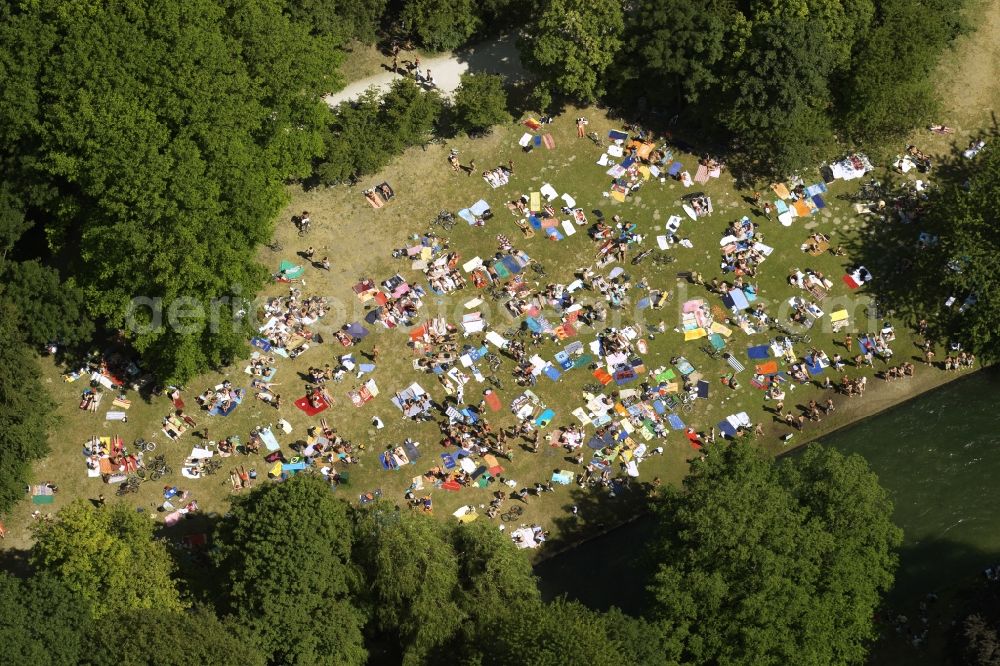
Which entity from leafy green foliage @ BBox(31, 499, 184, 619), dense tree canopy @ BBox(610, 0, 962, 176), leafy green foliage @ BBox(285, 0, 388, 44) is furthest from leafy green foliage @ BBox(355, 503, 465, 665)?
dense tree canopy @ BBox(610, 0, 962, 176)

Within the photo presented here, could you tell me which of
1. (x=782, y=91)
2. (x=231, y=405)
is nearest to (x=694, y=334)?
(x=782, y=91)

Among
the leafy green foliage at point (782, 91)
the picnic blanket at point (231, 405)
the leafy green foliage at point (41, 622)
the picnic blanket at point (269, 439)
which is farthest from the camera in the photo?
the leafy green foliage at point (782, 91)

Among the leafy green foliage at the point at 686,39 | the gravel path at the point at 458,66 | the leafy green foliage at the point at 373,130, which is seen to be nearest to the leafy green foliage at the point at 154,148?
the leafy green foliage at the point at 373,130

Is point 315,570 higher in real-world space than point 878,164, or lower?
lower

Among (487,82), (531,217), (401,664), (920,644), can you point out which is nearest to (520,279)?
(531,217)

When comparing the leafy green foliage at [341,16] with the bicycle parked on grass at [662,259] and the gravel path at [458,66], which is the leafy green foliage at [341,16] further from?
the bicycle parked on grass at [662,259]

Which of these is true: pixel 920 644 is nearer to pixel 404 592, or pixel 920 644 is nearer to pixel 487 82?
pixel 404 592

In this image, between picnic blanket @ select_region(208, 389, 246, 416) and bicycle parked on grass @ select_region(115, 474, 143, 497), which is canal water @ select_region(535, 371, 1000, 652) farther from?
bicycle parked on grass @ select_region(115, 474, 143, 497)
